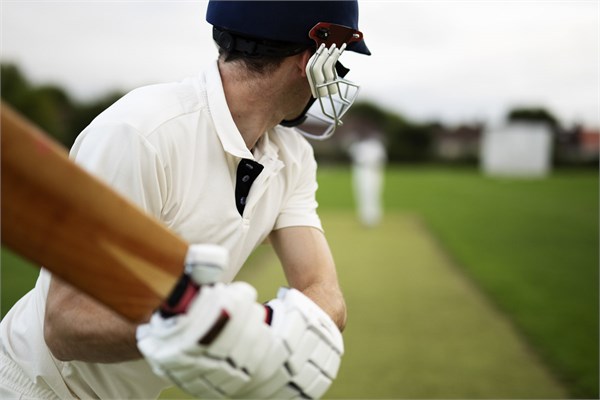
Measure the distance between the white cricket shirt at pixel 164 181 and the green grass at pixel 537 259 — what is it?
354cm

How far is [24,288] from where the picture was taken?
6980mm

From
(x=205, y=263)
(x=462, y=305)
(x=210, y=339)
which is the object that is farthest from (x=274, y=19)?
(x=462, y=305)

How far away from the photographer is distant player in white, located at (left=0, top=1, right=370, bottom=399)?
112cm

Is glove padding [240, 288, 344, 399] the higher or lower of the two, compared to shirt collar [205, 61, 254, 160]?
lower

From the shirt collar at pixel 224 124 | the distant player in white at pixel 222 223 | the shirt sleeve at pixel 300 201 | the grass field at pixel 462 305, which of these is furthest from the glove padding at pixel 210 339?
the grass field at pixel 462 305

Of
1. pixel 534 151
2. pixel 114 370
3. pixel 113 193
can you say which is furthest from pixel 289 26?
pixel 534 151

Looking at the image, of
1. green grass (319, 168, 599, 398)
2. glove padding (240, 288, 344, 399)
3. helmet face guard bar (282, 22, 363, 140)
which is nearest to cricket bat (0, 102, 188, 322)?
glove padding (240, 288, 344, 399)

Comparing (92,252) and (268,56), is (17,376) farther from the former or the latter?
(268,56)

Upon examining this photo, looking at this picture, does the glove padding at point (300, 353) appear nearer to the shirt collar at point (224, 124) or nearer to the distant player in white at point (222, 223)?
the distant player in white at point (222, 223)

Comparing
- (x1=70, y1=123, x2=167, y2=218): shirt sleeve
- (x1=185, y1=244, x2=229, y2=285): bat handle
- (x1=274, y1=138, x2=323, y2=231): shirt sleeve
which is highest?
(x1=70, y1=123, x2=167, y2=218): shirt sleeve

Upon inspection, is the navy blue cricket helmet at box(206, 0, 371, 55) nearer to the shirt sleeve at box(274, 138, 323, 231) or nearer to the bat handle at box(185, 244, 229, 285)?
the shirt sleeve at box(274, 138, 323, 231)

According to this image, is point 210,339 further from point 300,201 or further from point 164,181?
point 300,201

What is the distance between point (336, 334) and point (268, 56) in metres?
0.89

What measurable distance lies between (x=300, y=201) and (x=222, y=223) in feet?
1.51
